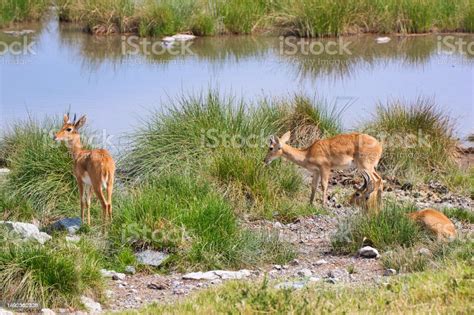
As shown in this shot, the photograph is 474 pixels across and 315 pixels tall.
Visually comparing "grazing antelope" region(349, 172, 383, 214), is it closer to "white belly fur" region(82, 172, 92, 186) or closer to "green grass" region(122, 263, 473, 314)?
"white belly fur" region(82, 172, 92, 186)

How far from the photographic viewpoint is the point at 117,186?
12.2 m

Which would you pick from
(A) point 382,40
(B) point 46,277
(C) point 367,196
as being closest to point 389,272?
(C) point 367,196

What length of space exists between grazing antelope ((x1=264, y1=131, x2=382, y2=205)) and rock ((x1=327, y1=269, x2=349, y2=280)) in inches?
140

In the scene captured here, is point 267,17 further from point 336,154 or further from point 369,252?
point 369,252

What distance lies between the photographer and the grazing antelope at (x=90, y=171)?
10.5 metres

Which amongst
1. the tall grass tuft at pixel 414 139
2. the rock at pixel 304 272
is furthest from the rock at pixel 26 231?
the tall grass tuft at pixel 414 139

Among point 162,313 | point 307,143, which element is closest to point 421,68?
point 307,143

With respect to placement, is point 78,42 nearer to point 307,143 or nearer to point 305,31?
point 305,31

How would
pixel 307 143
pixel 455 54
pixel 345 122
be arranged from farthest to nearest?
pixel 455 54 < pixel 345 122 < pixel 307 143

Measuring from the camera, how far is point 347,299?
7.23 m

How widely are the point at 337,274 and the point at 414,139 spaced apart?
5.67 meters

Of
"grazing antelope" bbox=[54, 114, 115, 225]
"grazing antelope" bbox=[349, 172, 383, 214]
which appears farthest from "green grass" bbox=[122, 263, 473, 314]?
"grazing antelope" bbox=[349, 172, 383, 214]

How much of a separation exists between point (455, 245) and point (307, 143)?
5.70 m

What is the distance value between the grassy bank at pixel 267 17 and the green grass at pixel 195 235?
50.6 ft
